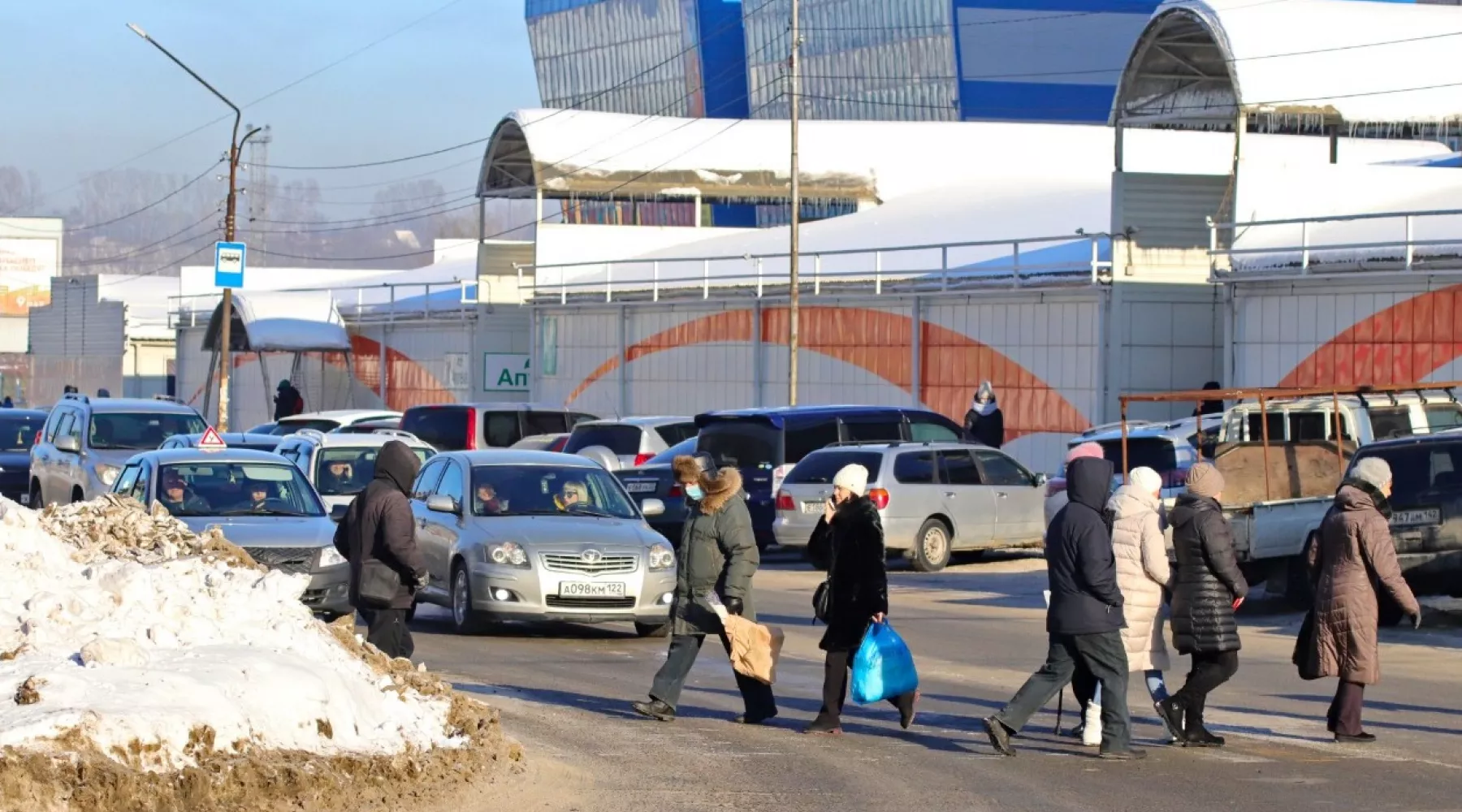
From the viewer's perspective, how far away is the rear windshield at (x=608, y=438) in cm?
2805

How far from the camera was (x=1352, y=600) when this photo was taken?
1135 centimetres

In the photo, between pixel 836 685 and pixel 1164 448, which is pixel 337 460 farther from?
pixel 836 685

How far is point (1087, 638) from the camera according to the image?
34.6 feet

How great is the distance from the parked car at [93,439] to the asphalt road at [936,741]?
10.8 m

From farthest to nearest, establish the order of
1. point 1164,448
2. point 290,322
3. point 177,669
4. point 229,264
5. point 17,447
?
point 290,322, point 229,264, point 17,447, point 1164,448, point 177,669

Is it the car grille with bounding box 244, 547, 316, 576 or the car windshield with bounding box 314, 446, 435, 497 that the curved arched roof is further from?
the car grille with bounding box 244, 547, 316, 576

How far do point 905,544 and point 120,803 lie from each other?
16.5 metres

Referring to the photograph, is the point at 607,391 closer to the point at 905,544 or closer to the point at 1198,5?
the point at 1198,5

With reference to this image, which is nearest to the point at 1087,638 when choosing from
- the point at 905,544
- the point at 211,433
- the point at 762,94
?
the point at 905,544

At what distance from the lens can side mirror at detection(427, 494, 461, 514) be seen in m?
17.0

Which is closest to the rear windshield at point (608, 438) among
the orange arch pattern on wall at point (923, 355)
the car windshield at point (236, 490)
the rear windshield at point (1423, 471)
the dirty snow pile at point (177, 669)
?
the orange arch pattern on wall at point (923, 355)

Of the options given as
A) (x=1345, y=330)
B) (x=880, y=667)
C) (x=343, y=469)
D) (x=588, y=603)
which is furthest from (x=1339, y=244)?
(x=880, y=667)

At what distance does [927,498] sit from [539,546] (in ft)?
26.5

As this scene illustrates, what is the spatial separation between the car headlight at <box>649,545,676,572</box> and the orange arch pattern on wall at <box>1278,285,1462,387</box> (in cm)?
1099
